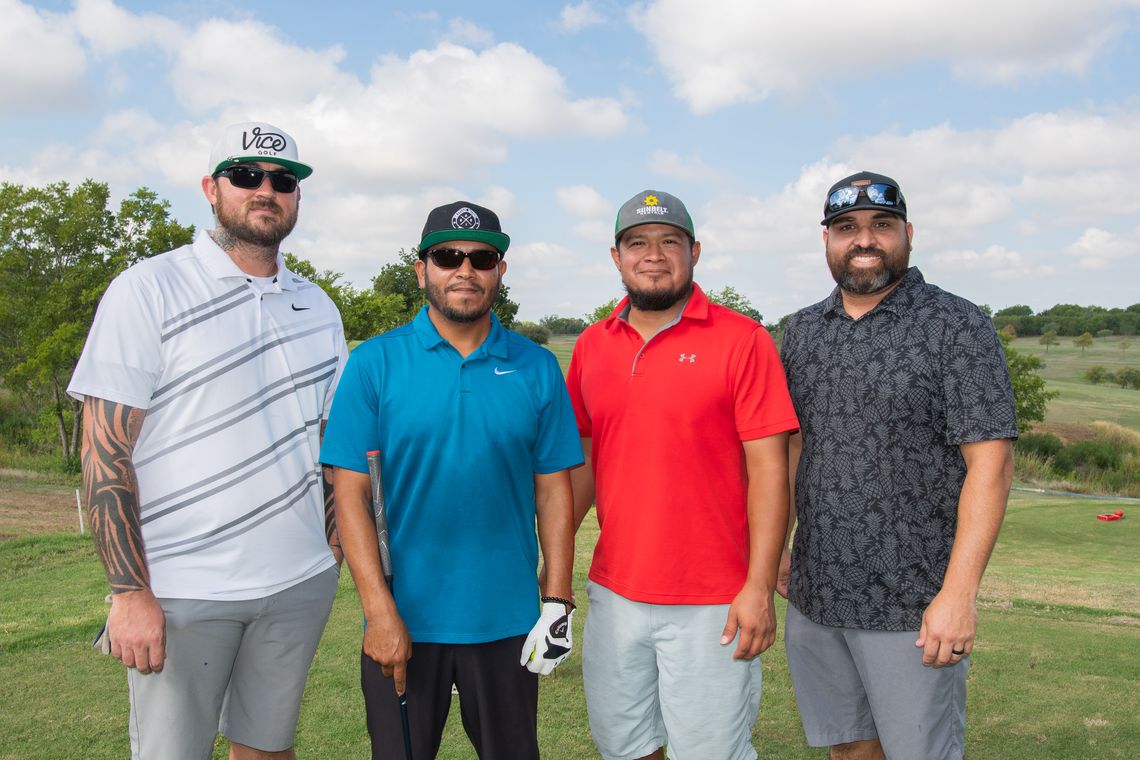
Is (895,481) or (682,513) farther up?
(895,481)

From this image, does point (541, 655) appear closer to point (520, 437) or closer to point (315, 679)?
point (520, 437)

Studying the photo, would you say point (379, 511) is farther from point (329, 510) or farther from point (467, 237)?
point (467, 237)

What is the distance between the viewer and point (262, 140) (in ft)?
11.9

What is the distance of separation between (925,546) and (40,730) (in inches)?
180

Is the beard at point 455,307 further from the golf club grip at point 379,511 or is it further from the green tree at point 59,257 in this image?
the green tree at point 59,257

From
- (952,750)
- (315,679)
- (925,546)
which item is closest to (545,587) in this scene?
(925,546)

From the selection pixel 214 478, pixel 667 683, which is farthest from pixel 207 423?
pixel 667 683

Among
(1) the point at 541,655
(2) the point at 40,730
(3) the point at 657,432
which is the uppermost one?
(3) the point at 657,432

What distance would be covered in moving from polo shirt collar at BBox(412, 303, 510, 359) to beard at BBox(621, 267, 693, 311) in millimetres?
703

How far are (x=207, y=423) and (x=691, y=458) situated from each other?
1.92m

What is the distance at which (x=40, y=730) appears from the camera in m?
4.63

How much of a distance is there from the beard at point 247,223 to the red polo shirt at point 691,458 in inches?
64.4

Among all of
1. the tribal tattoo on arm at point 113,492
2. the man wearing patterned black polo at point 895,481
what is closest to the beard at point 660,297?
the man wearing patterned black polo at point 895,481

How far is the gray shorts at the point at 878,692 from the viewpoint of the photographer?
3.49 m
